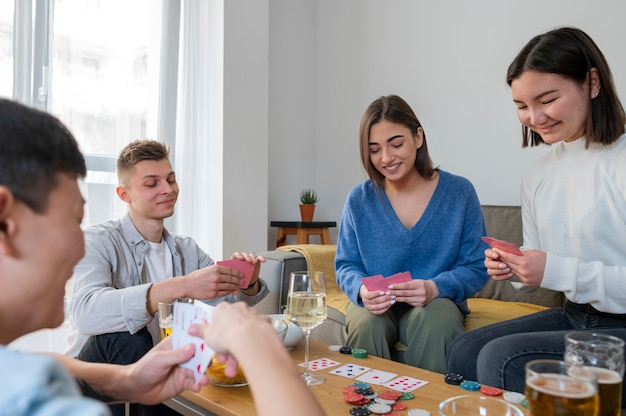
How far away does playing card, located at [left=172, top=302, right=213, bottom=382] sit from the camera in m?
0.77

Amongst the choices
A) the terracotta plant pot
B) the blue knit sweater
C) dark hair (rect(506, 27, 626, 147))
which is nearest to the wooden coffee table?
the blue knit sweater

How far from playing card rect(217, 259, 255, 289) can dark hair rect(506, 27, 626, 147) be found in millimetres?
1065

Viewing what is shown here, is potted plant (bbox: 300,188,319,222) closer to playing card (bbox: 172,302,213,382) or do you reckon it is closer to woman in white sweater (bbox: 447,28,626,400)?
woman in white sweater (bbox: 447,28,626,400)

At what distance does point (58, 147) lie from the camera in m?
0.57

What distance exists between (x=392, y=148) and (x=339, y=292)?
3.18ft

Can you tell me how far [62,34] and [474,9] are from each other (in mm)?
2365

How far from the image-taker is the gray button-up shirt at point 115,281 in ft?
4.72

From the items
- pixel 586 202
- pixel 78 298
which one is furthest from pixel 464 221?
pixel 78 298

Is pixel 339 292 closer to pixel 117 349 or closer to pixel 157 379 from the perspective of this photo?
pixel 117 349

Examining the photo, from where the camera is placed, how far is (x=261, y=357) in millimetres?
600

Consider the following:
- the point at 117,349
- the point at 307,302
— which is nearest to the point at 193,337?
the point at 307,302

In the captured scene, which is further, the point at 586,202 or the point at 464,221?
the point at 464,221

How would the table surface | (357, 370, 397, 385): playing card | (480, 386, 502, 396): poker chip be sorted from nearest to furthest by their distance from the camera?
(480, 386, 502, 396): poker chip
(357, 370, 397, 385): playing card
the table surface

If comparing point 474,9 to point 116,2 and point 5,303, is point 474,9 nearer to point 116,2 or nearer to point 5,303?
point 116,2
